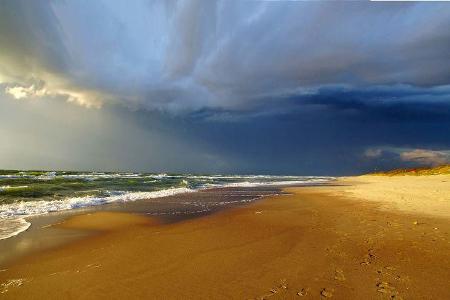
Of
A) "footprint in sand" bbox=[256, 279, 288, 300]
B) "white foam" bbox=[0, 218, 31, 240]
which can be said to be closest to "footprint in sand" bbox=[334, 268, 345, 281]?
"footprint in sand" bbox=[256, 279, 288, 300]

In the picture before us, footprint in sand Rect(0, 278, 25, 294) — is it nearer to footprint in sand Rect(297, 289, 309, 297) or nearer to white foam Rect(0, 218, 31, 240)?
white foam Rect(0, 218, 31, 240)

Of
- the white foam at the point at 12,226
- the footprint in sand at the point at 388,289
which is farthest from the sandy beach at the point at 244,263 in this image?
the white foam at the point at 12,226

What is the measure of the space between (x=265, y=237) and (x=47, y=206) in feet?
41.6

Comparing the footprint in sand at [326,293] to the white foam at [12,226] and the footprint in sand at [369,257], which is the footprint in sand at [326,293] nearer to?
the footprint in sand at [369,257]

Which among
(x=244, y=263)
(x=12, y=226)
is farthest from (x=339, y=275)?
(x=12, y=226)

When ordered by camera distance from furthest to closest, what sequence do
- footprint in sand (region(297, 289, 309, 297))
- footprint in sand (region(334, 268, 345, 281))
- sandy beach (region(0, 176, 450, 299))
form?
footprint in sand (region(334, 268, 345, 281)) → sandy beach (region(0, 176, 450, 299)) → footprint in sand (region(297, 289, 309, 297))

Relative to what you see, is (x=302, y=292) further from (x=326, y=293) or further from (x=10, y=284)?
(x=10, y=284)

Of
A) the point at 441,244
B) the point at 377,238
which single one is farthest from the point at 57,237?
the point at 441,244

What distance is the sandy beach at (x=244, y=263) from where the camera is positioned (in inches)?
210

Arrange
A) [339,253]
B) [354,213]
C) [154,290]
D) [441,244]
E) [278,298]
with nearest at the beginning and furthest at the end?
[278,298] → [154,290] → [339,253] → [441,244] → [354,213]

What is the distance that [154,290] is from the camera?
5.34 m

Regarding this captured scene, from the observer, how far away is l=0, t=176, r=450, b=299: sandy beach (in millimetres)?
5324

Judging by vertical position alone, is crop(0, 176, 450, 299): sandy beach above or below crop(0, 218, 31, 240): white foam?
below

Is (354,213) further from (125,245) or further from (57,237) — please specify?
(57,237)
